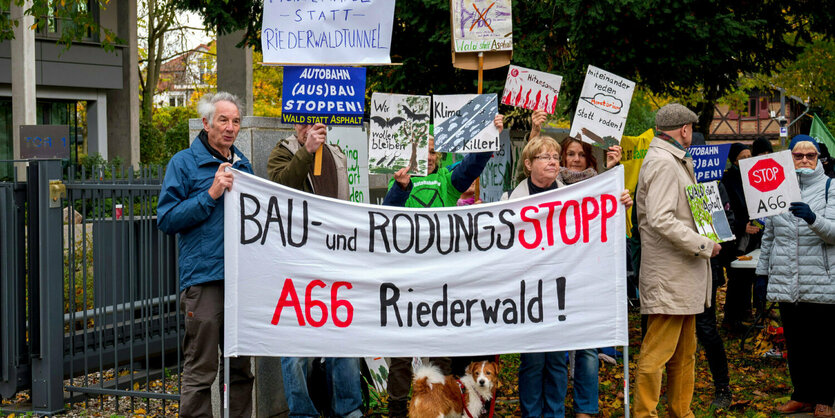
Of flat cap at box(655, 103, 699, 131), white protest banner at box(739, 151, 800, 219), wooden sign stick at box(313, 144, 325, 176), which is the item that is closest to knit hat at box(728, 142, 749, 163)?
white protest banner at box(739, 151, 800, 219)

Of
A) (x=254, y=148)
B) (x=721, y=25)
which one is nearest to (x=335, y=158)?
(x=254, y=148)

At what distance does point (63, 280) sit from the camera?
6.51 m

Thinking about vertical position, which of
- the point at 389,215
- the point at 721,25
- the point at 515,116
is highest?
the point at 721,25

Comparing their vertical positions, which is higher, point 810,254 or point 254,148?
point 254,148

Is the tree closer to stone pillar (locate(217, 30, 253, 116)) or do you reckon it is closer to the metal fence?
stone pillar (locate(217, 30, 253, 116))

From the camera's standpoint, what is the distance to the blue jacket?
15.6ft

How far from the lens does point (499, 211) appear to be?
505 centimetres

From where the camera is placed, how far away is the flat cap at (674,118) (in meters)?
5.61

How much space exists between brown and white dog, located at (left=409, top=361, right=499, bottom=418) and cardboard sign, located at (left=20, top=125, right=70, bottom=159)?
3353 mm

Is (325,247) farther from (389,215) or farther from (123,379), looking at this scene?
(123,379)

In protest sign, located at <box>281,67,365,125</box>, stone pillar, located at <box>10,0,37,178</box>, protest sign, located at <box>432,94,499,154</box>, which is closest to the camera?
protest sign, located at <box>281,67,365,125</box>

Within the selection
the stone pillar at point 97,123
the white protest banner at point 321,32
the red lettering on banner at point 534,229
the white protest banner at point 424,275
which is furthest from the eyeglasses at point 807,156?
the stone pillar at point 97,123

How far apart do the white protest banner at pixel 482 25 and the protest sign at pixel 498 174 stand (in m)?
3.60

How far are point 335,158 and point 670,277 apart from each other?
239 centimetres
